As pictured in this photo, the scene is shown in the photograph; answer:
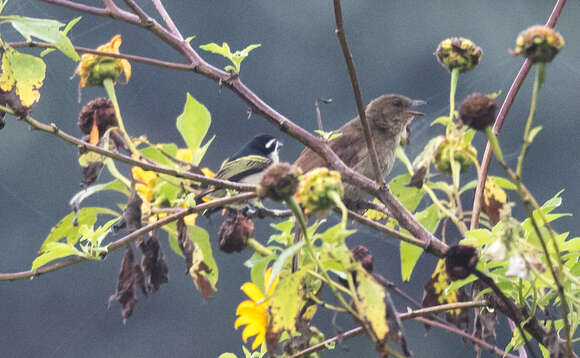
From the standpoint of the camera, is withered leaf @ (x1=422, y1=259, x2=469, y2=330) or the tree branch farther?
withered leaf @ (x1=422, y1=259, x2=469, y2=330)

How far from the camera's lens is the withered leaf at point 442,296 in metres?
0.73

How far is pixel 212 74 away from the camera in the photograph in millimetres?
783

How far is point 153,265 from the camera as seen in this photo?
683mm

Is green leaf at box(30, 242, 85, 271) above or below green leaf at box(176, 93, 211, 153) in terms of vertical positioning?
below

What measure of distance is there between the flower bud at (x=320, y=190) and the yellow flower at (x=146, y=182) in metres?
0.28

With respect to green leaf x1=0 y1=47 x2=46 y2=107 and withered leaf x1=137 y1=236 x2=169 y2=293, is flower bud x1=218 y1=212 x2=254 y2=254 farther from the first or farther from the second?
green leaf x1=0 y1=47 x2=46 y2=107

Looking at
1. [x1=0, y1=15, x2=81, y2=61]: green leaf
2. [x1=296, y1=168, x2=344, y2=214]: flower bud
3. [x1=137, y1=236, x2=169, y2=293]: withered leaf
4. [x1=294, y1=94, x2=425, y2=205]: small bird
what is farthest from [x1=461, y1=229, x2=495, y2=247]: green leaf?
[x1=294, y1=94, x2=425, y2=205]: small bird

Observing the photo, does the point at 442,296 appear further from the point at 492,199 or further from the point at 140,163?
the point at 140,163

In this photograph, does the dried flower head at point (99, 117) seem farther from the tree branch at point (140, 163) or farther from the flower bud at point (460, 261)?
the flower bud at point (460, 261)

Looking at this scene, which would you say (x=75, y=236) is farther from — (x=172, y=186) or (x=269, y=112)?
(x=269, y=112)

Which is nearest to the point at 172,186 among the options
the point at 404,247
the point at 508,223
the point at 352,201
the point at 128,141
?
the point at 128,141

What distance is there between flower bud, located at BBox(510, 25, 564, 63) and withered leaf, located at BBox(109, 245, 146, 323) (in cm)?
36

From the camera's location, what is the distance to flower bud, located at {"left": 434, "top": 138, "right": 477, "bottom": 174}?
61cm

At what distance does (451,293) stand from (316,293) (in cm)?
15
